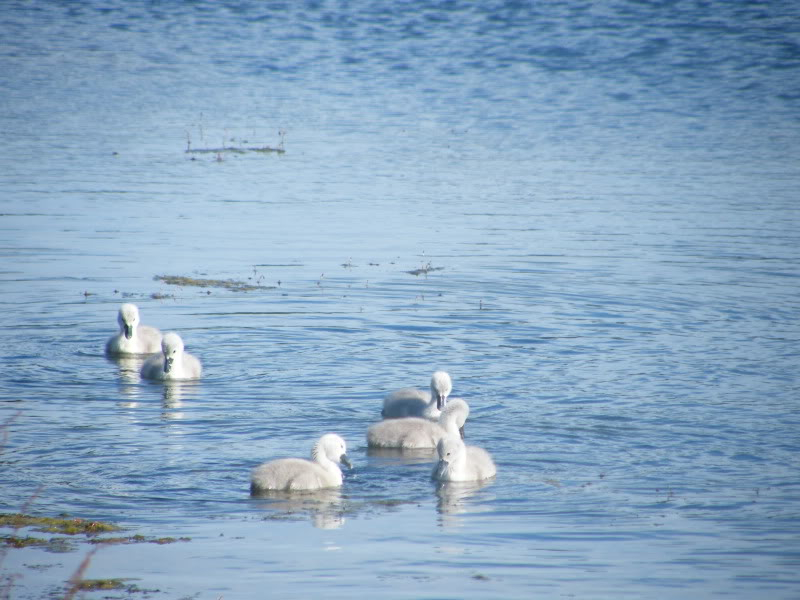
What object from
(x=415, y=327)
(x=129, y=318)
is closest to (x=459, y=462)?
(x=415, y=327)

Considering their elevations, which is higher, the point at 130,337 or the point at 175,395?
the point at 130,337

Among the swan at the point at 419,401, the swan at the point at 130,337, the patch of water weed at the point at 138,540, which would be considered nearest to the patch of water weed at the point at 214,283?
the swan at the point at 130,337

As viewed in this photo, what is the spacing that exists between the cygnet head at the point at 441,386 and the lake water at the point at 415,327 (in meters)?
0.35

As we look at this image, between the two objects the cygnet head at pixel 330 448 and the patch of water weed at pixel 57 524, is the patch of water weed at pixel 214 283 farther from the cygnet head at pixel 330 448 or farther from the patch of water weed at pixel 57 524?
the patch of water weed at pixel 57 524

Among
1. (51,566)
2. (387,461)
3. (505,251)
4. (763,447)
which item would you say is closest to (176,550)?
(51,566)

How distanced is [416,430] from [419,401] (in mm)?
872

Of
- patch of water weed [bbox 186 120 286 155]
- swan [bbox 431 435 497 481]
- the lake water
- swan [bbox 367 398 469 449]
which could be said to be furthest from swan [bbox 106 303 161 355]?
patch of water weed [bbox 186 120 286 155]

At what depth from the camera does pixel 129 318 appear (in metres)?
15.1

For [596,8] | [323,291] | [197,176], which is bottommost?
[323,291]

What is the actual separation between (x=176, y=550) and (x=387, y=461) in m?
2.92

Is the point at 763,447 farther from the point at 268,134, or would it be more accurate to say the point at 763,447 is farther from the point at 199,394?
the point at 268,134

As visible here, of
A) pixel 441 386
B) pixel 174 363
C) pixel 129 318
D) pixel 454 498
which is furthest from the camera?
pixel 129 318

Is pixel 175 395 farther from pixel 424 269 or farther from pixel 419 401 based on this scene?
pixel 424 269

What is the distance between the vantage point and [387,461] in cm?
1127
